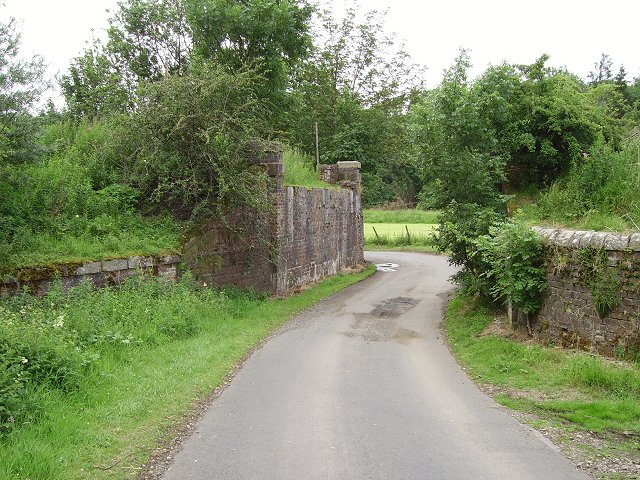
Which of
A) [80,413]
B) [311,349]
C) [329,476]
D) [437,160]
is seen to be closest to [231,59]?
[437,160]

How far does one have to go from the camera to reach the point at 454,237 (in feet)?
46.6

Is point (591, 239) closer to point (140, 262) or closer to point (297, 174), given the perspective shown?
point (140, 262)

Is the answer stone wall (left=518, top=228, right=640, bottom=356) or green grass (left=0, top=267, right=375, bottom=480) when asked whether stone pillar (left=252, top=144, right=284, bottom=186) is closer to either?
green grass (left=0, top=267, right=375, bottom=480)

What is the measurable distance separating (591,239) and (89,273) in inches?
360

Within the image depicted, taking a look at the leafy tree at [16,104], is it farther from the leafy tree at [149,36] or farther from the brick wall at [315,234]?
the leafy tree at [149,36]

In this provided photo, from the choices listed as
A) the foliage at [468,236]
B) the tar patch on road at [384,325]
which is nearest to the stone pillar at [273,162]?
the tar patch on road at [384,325]

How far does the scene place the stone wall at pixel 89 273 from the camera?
368 inches

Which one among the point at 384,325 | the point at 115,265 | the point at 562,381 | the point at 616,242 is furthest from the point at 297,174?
the point at 562,381

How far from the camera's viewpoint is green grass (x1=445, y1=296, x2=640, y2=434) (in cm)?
702

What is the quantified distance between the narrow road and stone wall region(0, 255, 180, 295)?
3191mm

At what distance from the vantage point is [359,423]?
268 inches

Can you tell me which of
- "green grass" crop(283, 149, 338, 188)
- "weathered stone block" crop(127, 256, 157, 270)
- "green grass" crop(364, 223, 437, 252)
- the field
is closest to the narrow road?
"weathered stone block" crop(127, 256, 157, 270)

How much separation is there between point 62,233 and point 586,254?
990 centimetres

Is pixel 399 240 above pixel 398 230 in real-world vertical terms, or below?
below
